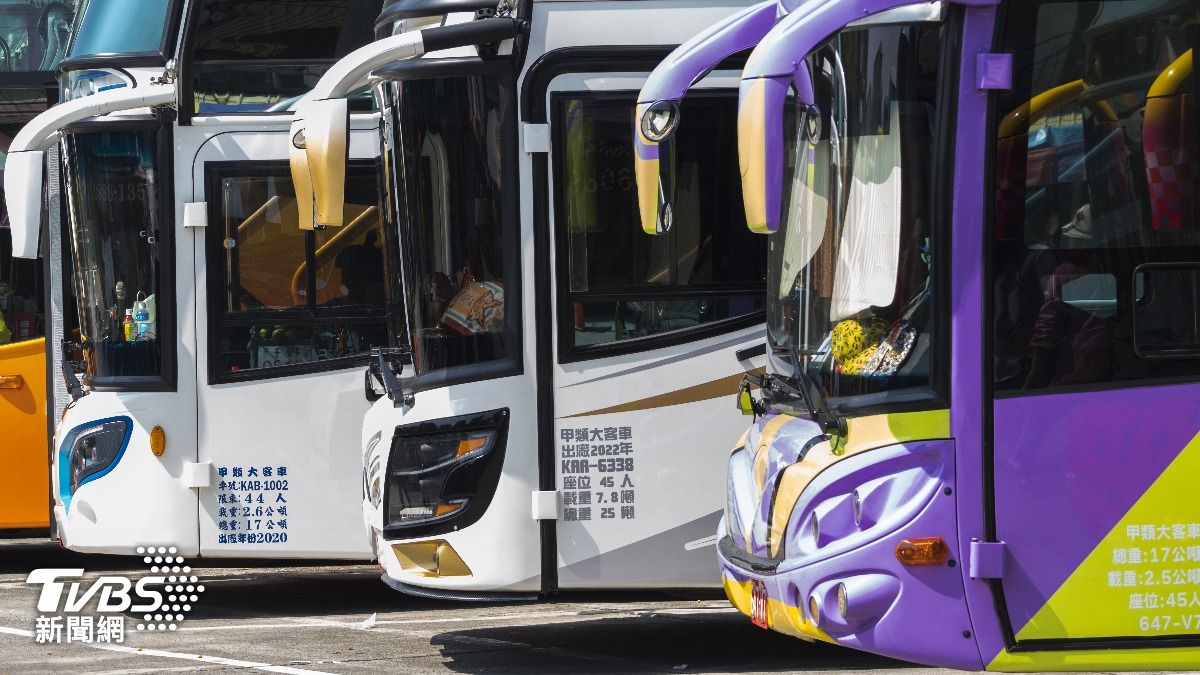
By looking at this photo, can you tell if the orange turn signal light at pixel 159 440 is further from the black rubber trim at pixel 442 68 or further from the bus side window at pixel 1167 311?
the bus side window at pixel 1167 311

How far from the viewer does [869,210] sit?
242 inches

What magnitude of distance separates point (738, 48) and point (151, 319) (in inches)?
171

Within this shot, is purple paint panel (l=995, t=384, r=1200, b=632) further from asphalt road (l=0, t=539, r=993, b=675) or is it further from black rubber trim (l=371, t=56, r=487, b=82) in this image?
black rubber trim (l=371, t=56, r=487, b=82)

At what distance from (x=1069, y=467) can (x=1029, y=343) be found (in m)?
0.40

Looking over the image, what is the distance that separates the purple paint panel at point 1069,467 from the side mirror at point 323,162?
271 centimetres

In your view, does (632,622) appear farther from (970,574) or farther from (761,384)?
(970,574)

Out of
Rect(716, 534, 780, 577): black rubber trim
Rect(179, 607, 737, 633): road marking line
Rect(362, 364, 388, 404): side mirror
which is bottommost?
Rect(179, 607, 737, 633): road marking line

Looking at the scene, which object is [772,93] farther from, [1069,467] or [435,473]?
[435,473]

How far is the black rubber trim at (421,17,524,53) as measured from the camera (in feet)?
25.5

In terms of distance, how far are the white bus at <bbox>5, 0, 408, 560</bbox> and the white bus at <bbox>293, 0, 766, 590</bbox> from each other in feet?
6.03

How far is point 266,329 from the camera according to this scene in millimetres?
9875

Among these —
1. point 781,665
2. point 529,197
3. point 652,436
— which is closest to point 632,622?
point 781,665

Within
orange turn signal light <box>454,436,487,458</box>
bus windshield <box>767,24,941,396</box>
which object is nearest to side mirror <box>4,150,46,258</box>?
orange turn signal light <box>454,436,487,458</box>

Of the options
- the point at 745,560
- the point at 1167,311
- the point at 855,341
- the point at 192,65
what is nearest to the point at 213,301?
the point at 192,65
